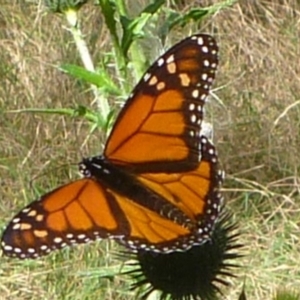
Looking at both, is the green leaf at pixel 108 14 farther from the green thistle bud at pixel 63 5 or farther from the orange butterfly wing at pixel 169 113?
the orange butterfly wing at pixel 169 113

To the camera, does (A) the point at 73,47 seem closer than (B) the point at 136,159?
No

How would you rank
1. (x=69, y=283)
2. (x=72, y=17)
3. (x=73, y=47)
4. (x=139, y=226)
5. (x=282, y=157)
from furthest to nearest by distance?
(x=73, y=47) < (x=282, y=157) < (x=69, y=283) < (x=72, y=17) < (x=139, y=226)

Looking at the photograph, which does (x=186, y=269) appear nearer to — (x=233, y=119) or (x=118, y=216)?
(x=118, y=216)

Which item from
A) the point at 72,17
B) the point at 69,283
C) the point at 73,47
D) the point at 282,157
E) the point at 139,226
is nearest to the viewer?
the point at 139,226

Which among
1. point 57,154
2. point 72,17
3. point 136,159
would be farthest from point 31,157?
point 136,159

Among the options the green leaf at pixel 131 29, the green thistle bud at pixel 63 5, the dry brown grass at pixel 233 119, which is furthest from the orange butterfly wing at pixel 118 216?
the dry brown grass at pixel 233 119

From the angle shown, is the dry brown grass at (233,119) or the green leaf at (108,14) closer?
the green leaf at (108,14)

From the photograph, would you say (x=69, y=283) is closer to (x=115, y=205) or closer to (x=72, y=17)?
(x=72, y=17)
